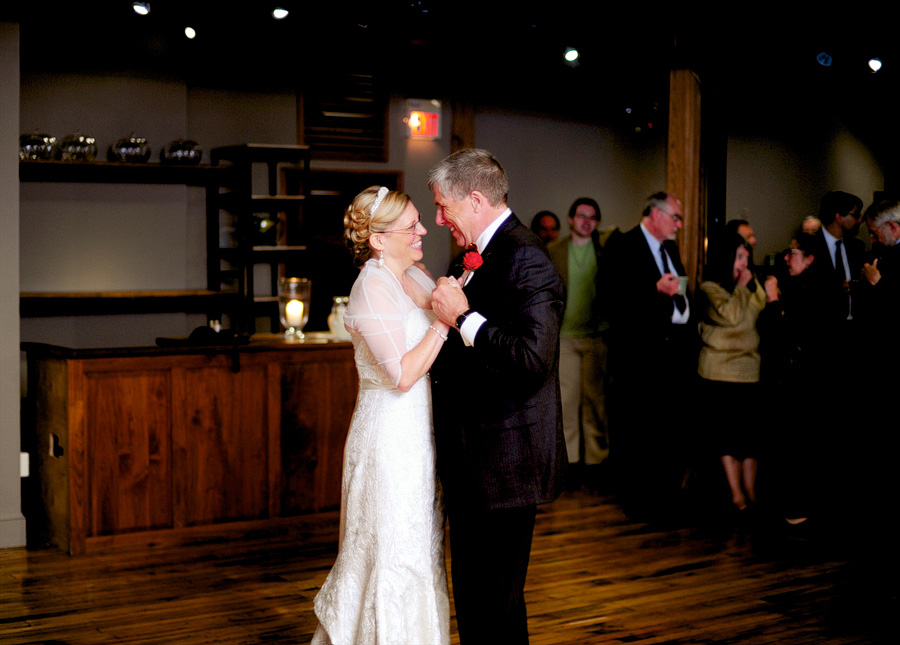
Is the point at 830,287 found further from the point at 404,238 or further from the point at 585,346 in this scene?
the point at 404,238

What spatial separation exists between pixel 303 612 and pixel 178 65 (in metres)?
4.71

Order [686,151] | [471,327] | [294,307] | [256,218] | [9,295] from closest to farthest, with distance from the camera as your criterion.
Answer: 1. [471,327]
2. [9,295]
3. [294,307]
4. [686,151]
5. [256,218]

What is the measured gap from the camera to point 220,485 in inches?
197

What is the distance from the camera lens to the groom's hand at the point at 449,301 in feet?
8.41

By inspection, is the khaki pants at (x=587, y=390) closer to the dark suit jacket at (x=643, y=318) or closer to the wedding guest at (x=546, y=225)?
the dark suit jacket at (x=643, y=318)

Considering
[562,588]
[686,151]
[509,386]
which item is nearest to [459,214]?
[509,386]

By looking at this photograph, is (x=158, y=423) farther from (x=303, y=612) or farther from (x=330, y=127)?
(x=330, y=127)

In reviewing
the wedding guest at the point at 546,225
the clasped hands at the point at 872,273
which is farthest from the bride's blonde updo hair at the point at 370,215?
the wedding guest at the point at 546,225

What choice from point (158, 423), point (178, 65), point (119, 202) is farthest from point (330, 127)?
point (158, 423)

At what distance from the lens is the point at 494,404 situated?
2604 mm

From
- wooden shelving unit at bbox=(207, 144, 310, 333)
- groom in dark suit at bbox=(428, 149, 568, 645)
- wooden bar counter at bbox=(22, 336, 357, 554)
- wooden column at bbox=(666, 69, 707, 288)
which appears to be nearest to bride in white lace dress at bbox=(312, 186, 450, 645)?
groom in dark suit at bbox=(428, 149, 568, 645)

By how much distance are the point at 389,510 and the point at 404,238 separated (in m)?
0.79

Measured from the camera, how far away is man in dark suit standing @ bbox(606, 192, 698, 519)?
539 centimetres

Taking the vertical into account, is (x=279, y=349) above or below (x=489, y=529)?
above
